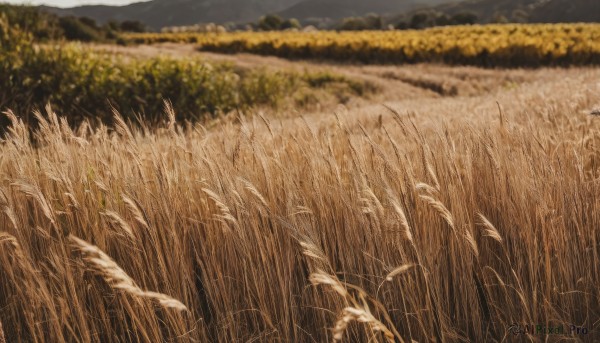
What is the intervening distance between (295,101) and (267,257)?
9394mm

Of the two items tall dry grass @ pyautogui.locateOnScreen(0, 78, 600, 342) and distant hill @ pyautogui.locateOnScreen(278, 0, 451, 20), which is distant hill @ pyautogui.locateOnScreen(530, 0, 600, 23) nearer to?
tall dry grass @ pyautogui.locateOnScreen(0, 78, 600, 342)

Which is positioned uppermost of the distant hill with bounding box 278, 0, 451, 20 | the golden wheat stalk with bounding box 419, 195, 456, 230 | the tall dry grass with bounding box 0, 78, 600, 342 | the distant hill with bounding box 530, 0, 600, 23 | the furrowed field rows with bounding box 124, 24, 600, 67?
the distant hill with bounding box 278, 0, 451, 20

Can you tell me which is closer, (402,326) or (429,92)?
(402,326)

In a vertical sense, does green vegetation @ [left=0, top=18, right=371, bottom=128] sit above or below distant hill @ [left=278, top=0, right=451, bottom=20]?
below

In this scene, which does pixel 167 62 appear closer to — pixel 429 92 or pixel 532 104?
pixel 532 104

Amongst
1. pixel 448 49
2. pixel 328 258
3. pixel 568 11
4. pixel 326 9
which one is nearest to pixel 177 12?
pixel 326 9

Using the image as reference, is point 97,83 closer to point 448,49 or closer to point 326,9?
point 448,49

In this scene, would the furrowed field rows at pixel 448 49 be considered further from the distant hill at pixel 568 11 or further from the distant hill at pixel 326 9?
the distant hill at pixel 326 9

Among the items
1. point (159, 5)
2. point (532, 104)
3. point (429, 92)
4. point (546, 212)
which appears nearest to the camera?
point (546, 212)

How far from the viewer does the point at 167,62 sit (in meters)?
8.20

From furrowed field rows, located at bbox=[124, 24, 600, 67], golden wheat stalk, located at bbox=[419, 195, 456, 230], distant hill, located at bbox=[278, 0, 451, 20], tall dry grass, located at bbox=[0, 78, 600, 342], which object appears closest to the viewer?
golden wheat stalk, located at bbox=[419, 195, 456, 230]

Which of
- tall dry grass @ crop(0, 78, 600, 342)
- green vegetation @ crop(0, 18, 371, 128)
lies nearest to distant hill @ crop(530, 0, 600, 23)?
green vegetation @ crop(0, 18, 371, 128)

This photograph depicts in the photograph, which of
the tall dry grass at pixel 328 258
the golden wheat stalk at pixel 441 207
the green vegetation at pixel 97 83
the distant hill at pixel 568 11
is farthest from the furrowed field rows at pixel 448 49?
the distant hill at pixel 568 11

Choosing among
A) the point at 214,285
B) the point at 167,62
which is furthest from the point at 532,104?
the point at 167,62
